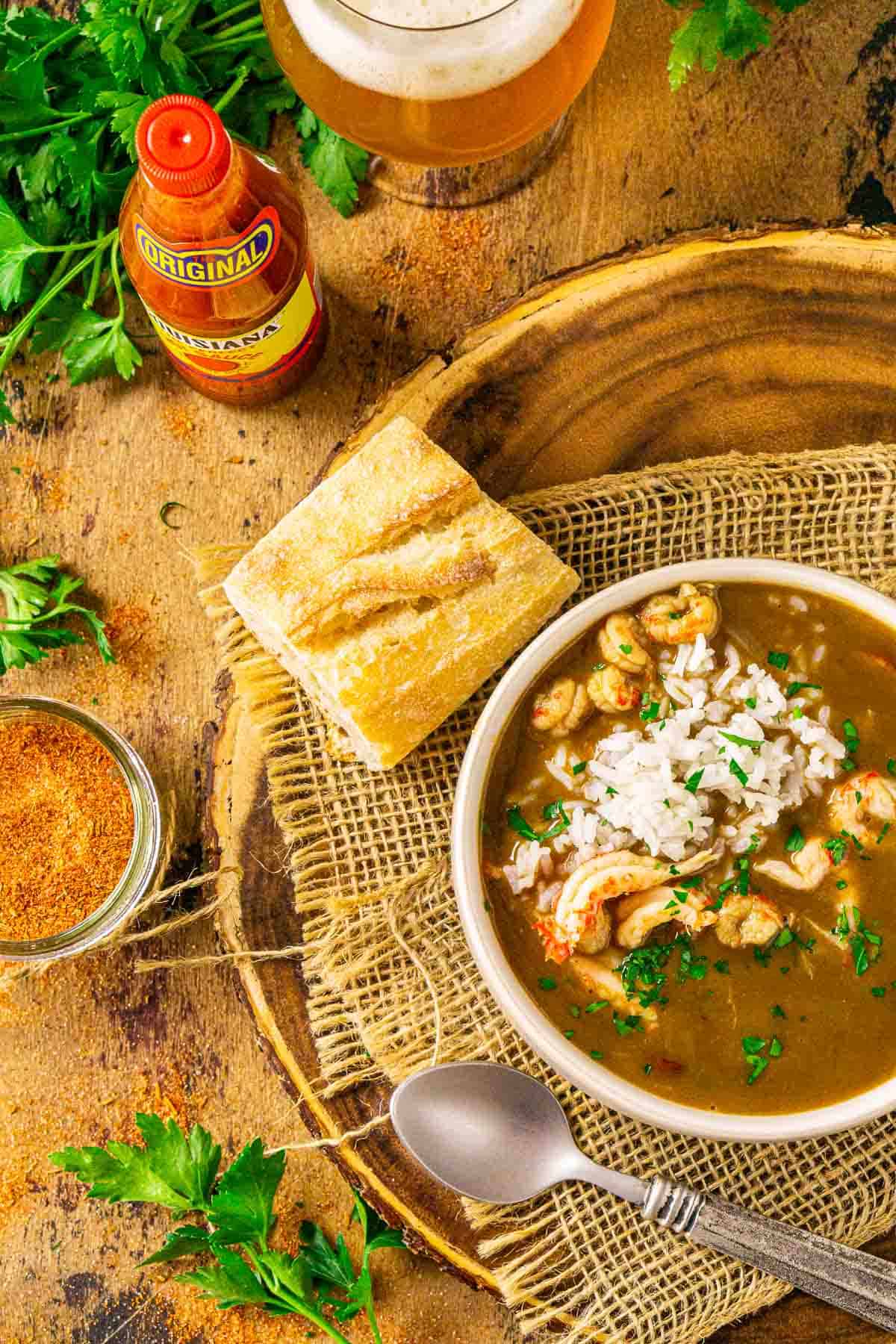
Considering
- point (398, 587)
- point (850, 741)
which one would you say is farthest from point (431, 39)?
point (850, 741)

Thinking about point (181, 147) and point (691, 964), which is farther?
point (691, 964)

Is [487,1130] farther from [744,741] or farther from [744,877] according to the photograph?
[744,741]

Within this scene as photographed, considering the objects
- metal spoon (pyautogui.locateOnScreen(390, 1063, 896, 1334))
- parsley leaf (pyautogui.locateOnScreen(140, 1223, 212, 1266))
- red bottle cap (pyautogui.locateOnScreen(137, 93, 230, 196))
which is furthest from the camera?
parsley leaf (pyautogui.locateOnScreen(140, 1223, 212, 1266))

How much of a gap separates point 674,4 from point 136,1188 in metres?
3.04

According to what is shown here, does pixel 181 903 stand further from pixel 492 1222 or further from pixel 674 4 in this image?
pixel 674 4

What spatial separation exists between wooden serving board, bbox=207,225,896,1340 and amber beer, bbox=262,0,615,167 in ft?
1.47

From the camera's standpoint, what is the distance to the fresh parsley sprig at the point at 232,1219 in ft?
8.93

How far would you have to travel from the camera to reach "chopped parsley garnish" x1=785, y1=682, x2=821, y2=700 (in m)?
2.47

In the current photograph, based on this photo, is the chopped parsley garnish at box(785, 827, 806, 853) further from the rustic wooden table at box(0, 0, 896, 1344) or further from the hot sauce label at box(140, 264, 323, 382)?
the hot sauce label at box(140, 264, 323, 382)

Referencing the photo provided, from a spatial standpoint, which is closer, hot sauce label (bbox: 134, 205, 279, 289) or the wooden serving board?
hot sauce label (bbox: 134, 205, 279, 289)

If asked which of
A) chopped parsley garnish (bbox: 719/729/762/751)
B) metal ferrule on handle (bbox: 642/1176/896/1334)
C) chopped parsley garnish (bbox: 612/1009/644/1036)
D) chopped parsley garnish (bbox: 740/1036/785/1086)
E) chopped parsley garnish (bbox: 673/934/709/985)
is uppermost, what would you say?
chopped parsley garnish (bbox: 719/729/762/751)

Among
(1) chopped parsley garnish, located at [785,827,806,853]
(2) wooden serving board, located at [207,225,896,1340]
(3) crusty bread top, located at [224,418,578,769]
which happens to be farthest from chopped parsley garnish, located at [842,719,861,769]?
(2) wooden serving board, located at [207,225,896,1340]

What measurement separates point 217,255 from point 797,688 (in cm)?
144

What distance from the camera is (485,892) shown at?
2482mm
